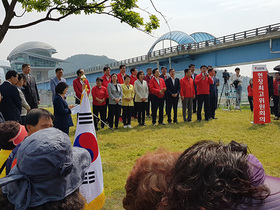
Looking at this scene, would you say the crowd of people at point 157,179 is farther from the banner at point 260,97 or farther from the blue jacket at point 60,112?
the banner at point 260,97

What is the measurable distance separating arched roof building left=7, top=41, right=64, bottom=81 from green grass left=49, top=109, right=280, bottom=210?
81013 mm

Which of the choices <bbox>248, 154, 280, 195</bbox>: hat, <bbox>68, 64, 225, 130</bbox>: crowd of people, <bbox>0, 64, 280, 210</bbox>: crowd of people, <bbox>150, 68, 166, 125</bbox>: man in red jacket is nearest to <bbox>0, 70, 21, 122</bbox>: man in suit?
<bbox>68, 64, 225, 130</bbox>: crowd of people

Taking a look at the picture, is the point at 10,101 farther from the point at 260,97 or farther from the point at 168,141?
the point at 260,97

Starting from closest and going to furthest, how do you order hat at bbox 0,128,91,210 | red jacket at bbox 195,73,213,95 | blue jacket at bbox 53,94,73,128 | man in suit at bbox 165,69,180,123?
hat at bbox 0,128,91,210
blue jacket at bbox 53,94,73,128
man in suit at bbox 165,69,180,123
red jacket at bbox 195,73,213,95

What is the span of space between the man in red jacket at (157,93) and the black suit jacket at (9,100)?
4792 mm

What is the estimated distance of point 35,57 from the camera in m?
82.2

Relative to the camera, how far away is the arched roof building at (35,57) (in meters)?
81.5

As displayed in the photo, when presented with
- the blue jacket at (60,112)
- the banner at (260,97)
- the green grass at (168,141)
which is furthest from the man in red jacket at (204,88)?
the blue jacket at (60,112)

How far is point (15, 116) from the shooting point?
5.17 m

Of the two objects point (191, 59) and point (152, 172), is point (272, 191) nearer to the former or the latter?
point (152, 172)

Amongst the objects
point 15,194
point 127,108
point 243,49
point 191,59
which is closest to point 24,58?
point 191,59

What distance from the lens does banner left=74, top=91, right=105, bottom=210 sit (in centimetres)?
285

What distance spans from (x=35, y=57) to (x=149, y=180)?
89.0 metres

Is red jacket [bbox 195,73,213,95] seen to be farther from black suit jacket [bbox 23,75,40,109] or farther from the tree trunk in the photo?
the tree trunk
